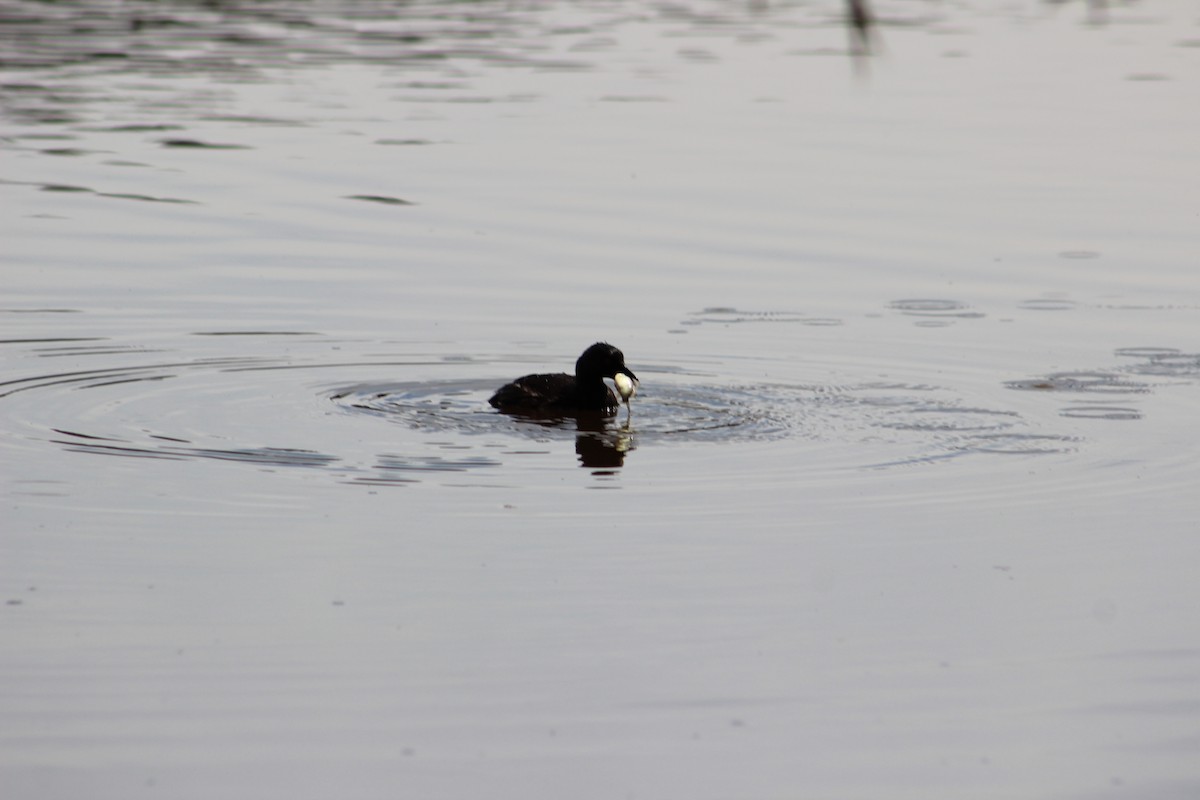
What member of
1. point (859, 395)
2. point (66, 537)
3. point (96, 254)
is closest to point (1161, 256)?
point (859, 395)

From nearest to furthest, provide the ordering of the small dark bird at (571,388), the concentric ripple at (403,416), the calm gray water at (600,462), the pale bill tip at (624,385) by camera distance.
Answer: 1. the calm gray water at (600,462)
2. the concentric ripple at (403,416)
3. the pale bill tip at (624,385)
4. the small dark bird at (571,388)

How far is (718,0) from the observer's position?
48531 mm

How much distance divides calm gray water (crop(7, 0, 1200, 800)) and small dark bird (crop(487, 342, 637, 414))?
0.18m

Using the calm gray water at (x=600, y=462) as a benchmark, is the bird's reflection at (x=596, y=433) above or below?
below

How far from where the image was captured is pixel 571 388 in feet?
42.4

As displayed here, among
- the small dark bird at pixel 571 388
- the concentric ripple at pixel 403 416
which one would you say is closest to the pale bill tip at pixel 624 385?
the small dark bird at pixel 571 388

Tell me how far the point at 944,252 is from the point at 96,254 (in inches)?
299

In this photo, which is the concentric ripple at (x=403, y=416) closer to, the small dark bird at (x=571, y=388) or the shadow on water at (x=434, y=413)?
the shadow on water at (x=434, y=413)

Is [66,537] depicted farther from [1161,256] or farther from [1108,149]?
[1108,149]

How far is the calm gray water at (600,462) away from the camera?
7.23 metres

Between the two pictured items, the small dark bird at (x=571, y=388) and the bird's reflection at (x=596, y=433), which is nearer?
the bird's reflection at (x=596, y=433)

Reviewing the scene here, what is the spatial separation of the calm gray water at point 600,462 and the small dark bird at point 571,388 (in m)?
0.18

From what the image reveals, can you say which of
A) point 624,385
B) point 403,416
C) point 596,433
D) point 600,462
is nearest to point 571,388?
point 624,385

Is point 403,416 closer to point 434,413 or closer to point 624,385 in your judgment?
point 434,413
